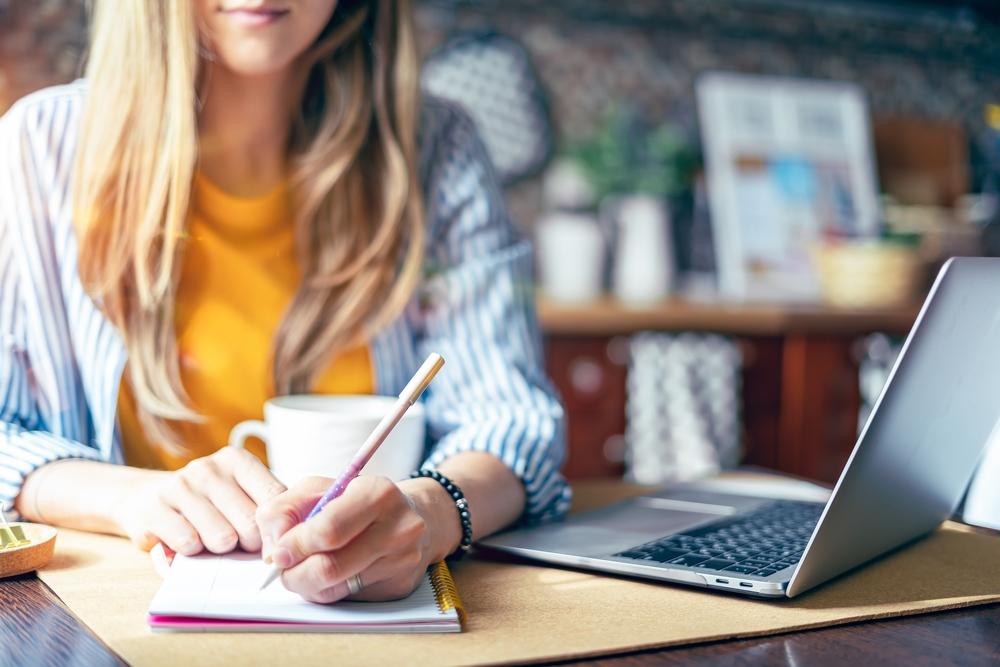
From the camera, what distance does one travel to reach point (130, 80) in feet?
3.12

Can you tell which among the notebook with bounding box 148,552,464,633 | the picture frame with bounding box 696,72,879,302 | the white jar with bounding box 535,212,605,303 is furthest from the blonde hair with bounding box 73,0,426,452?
the picture frame with bounding box 696,72,879,302

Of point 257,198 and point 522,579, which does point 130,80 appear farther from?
point 522,579

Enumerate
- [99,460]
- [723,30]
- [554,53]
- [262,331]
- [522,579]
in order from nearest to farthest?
[522,579] → [99,460] → [262,331] → [554,53] → [723,30]

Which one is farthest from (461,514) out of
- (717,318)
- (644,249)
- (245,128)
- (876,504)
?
(644,249)

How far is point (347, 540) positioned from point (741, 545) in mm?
288

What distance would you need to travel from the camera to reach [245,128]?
1.06 m

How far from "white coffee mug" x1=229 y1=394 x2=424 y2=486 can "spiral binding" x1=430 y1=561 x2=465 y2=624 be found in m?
0.09

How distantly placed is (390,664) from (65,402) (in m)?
0.55

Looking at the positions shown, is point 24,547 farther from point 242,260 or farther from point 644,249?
point 644,249

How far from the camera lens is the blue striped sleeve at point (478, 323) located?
3.03ft

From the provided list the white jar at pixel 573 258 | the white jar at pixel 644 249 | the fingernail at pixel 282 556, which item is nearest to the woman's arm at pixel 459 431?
the fingernail at pixel 282 556

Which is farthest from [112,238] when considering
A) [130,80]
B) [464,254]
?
[464,254]

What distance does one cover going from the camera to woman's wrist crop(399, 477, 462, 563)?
0.68 metres

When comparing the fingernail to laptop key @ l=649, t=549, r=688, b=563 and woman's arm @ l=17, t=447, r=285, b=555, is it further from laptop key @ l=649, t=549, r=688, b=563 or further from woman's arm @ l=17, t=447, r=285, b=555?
laptop key @ l=649, t=549, r=688, b=563
